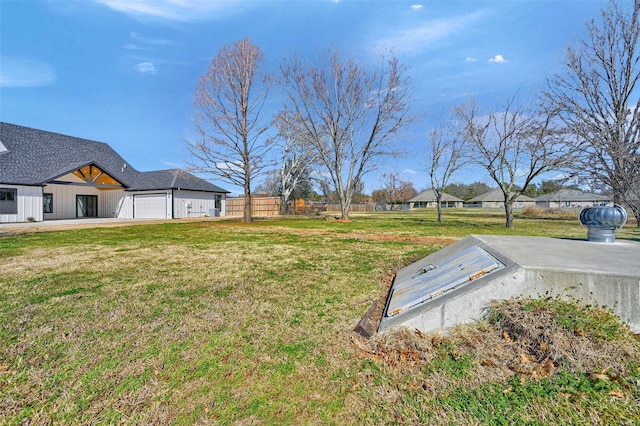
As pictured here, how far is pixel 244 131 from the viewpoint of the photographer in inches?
684

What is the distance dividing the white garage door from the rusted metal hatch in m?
23.5

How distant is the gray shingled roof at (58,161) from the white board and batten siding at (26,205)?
44cm

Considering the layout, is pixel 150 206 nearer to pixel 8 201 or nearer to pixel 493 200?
pixel 8 201

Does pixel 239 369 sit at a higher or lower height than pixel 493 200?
lower

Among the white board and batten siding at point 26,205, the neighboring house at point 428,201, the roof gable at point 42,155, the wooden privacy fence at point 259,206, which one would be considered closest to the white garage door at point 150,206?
the roof gable at point 42,155

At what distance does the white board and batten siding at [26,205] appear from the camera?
17.0 meters

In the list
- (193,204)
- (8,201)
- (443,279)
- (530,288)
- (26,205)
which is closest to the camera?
(530,288)

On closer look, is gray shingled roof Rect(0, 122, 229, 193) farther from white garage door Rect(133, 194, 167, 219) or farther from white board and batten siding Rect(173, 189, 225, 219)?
white garage door Rect(133, 194, 167, 219)

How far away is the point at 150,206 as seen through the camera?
23.7m

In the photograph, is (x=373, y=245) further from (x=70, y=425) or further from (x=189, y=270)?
(x=70, y=425)

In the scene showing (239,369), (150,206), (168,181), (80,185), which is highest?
(168,181)

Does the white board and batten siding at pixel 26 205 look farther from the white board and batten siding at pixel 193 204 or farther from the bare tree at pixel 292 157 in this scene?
the bare tree at pixel 292 157

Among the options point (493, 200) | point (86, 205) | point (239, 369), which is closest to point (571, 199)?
point (493, 200)

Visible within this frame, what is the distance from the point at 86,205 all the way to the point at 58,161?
3.71 m
